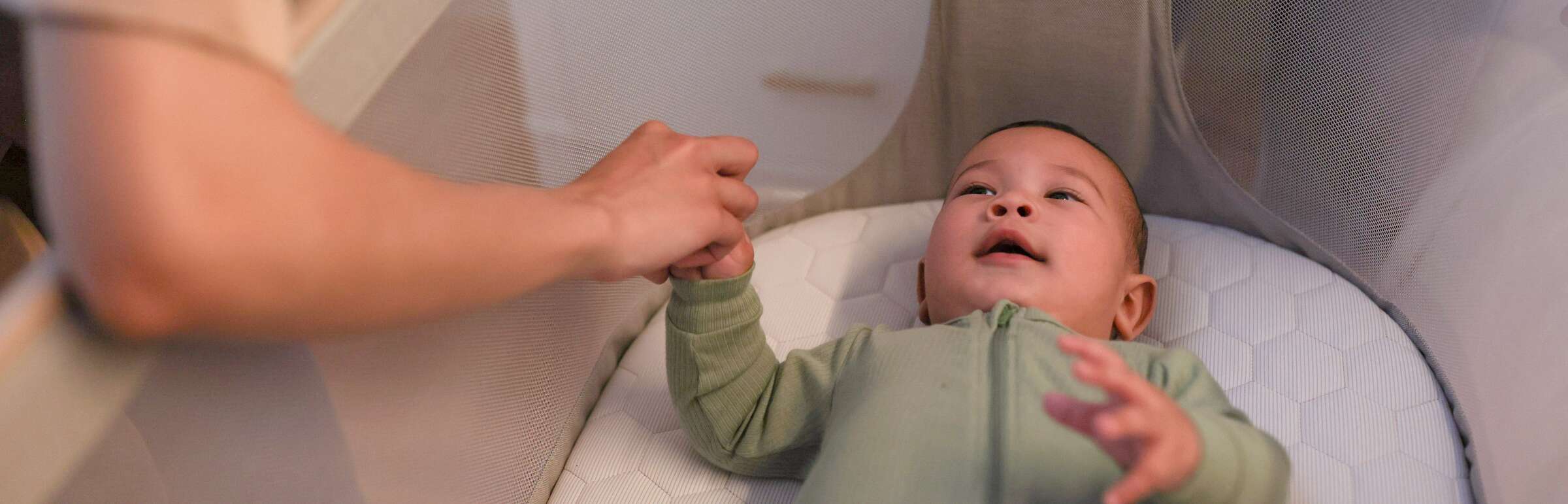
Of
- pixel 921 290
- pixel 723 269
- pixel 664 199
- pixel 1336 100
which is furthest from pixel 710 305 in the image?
pixel 1336 100

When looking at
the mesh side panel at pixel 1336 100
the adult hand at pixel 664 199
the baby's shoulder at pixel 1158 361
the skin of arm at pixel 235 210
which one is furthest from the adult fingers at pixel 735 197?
the mesh side panel at pixel 1336 100

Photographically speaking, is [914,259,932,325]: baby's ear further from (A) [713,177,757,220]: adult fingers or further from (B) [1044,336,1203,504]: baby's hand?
(B) [1044,336,1203,504]: baby's hand

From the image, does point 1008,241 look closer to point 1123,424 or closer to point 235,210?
point 1123,424

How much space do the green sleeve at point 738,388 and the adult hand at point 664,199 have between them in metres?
0.04

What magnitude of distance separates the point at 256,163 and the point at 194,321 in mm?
59

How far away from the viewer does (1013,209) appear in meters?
0.78

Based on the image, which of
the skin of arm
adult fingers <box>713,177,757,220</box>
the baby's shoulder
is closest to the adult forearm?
the skin of arm

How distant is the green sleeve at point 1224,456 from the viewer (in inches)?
21.2

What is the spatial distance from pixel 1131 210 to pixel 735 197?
390 millimetres

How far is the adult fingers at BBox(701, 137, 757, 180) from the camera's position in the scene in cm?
67

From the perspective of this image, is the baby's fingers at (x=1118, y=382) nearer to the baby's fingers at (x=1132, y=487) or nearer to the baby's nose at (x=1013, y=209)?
the baby's fingers at (x=1132, y=487)

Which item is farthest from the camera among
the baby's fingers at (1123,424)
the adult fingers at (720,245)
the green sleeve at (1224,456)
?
the adult fingers at (720,245)

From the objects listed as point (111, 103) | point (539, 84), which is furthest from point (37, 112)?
point (539, 84)

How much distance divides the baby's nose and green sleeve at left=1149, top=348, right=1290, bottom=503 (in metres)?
0.16
